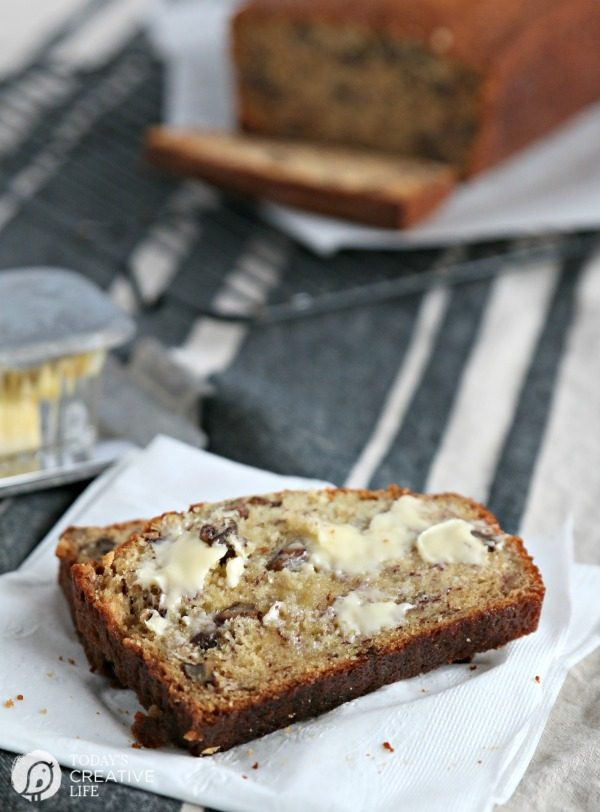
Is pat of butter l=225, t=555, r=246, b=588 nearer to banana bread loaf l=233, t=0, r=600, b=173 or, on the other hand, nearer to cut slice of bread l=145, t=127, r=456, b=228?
cut slice of bread l=145, t=127, r=456, b=228

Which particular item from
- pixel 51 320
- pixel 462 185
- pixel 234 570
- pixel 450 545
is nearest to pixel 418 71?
pixel 462 185

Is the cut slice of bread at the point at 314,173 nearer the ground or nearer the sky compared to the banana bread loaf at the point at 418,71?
nearer the ground

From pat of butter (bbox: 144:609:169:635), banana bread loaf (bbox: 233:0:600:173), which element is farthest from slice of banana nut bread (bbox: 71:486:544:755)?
banana bread loaf (bbox: 233:0:600:173)

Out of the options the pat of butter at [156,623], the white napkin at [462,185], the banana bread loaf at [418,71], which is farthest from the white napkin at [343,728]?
the banana bread loaf at [418,71]

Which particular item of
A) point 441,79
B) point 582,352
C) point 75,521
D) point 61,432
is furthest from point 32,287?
point 441,79

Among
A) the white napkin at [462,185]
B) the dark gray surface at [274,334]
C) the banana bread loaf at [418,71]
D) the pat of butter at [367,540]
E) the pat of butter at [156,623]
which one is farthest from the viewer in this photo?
the banana bread loaf at [418,71]

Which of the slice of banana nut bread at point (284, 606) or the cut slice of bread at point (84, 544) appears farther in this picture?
the cut slice of bread at point (84, 544)

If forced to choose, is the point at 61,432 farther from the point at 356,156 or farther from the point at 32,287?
the point at 356,156

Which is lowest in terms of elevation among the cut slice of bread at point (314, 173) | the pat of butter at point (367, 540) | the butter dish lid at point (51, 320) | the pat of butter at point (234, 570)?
the cut slice of bread at point (314, 173)

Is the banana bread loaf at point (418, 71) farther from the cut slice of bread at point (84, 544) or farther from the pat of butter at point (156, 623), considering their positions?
the pat of butter at point (156, 623)
